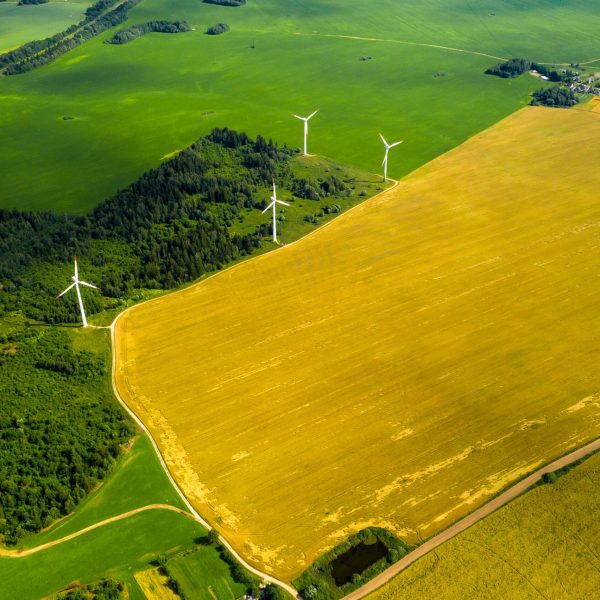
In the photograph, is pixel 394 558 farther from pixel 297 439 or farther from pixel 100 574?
pixel 100 574

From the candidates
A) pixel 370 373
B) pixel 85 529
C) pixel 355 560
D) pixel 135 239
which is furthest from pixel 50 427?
pixel 135 239

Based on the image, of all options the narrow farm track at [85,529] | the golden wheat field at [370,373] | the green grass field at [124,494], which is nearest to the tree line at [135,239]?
the golden wheat field at [370,373]

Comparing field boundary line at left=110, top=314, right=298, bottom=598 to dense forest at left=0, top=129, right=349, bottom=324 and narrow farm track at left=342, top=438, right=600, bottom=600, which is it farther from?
dense forest at left=0, top=129, right=349, bottom=324

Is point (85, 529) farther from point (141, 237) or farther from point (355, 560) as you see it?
point (141, 237)

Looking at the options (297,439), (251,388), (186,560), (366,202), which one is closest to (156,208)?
(366,202)

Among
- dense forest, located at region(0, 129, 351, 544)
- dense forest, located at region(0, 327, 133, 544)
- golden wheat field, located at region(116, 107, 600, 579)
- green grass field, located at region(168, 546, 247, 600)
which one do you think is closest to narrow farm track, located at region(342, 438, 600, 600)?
golden wheat field, located at region(116, 107, 600, 579)
